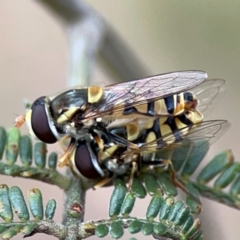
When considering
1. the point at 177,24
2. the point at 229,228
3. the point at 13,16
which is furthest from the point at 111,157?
the point at 13,16

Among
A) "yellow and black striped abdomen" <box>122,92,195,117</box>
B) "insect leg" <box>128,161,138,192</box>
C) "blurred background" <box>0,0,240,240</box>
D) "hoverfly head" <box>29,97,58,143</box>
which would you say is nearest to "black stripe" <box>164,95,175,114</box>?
"yellow and black striped abdomen" <box>122,92,195,117</box>

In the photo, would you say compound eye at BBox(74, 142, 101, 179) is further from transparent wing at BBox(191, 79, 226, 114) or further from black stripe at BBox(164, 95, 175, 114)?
transparent wing at BBox(191, 79, 226, 114)

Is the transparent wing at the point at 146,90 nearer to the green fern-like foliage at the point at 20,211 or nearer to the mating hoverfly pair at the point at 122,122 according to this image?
the mating hoverfly pair at the point at 122,122

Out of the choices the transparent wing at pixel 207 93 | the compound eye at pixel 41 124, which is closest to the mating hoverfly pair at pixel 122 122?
the compound eye at pixel 41 124

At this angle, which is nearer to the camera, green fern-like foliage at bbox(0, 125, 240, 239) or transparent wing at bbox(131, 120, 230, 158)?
green fern-like foliage at bbox(0, 125, 240, 239)

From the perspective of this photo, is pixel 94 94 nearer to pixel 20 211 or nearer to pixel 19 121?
pixel 19 121

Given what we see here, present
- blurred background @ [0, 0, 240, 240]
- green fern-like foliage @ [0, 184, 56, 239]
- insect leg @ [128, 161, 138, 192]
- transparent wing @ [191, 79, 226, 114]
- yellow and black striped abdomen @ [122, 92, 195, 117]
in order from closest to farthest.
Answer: green fern-like foliage @ [0, 184, 56, 239], insect leg @ [128, 161, 138, 192], yellow and black striped abdomen @ [122, 92, 195, 117], transparent wing @ [191, 79, 226, 114], blurred background @ [0, 0, 240, 240]

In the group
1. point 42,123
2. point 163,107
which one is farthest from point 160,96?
point 42,123
